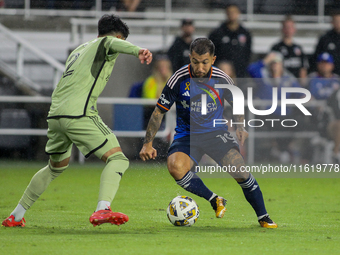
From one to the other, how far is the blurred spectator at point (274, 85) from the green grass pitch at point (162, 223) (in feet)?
7.93

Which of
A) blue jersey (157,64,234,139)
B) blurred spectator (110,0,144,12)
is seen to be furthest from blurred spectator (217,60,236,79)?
blue jersey (157,64,234,139)

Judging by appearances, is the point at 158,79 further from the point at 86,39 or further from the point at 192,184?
the point at 192,184

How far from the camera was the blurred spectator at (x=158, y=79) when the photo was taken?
11.0 m

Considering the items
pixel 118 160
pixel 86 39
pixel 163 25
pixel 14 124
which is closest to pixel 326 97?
pixel 163 25

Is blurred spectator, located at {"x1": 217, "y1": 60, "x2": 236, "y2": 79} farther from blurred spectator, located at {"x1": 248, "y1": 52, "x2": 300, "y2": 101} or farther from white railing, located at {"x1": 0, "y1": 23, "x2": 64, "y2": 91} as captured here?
white railing, located at {"x1": 0, "y1": 23, "x2": 64, "y2": 91}

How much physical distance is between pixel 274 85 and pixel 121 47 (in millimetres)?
7045

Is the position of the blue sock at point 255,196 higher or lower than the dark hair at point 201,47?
lower

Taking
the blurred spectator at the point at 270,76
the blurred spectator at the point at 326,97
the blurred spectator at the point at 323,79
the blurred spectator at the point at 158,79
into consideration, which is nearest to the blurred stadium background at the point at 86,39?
the blurred spectator at the point at 158,79

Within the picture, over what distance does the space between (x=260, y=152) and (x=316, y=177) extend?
68.8 inches

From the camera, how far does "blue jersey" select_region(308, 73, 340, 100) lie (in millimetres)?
11812

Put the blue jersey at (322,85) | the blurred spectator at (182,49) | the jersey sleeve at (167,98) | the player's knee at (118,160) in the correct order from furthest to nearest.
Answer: the blue jersey at (322,85) → the blurred spectator at (182,49) → the jersey sleeve at (167,98) → the player's knee at (118,160)

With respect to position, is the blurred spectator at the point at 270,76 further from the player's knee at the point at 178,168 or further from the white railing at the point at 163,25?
the player's knee at the point at 178,168

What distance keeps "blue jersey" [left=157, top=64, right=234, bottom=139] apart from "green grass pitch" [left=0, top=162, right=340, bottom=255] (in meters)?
0.99

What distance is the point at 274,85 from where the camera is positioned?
11.5 metres
